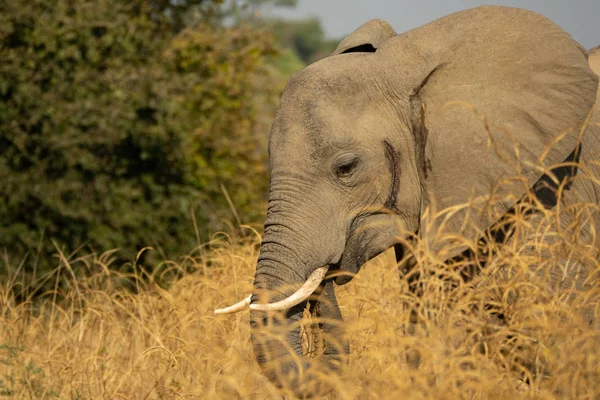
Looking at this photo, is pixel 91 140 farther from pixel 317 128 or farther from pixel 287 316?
pixel 287 316

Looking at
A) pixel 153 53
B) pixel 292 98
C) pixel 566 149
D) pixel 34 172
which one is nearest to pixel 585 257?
pixel 566 149

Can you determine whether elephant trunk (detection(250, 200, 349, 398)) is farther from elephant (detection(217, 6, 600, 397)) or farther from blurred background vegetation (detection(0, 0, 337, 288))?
blurred background vegetation (detection(0, 0, 337, 288))

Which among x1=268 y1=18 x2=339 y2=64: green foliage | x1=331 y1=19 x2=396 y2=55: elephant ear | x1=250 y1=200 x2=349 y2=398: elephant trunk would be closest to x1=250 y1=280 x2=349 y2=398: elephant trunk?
x1=250 y1=200 x2=349 y2=398: elephant trunk

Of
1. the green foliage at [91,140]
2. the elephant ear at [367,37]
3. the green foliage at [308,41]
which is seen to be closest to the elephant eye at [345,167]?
the elephant ear at [367,37]

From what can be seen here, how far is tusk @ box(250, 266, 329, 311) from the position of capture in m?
3.72

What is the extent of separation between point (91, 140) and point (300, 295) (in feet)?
14.5

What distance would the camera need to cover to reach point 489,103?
3.98 meters

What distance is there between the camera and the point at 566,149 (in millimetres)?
3836

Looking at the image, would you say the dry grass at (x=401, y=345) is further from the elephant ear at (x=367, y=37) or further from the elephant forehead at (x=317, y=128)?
the elephant ear at (x=367, y=37)

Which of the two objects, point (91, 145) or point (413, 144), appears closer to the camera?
point (413, 144)

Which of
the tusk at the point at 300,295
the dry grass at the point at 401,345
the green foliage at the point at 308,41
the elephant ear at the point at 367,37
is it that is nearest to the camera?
the dry grass at the point at 401,345

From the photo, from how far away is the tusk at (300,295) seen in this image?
3723 mm

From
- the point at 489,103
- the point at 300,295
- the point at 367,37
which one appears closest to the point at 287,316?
the point at 300,295

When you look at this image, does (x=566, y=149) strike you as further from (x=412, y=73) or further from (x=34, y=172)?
(x=34, y=172)
